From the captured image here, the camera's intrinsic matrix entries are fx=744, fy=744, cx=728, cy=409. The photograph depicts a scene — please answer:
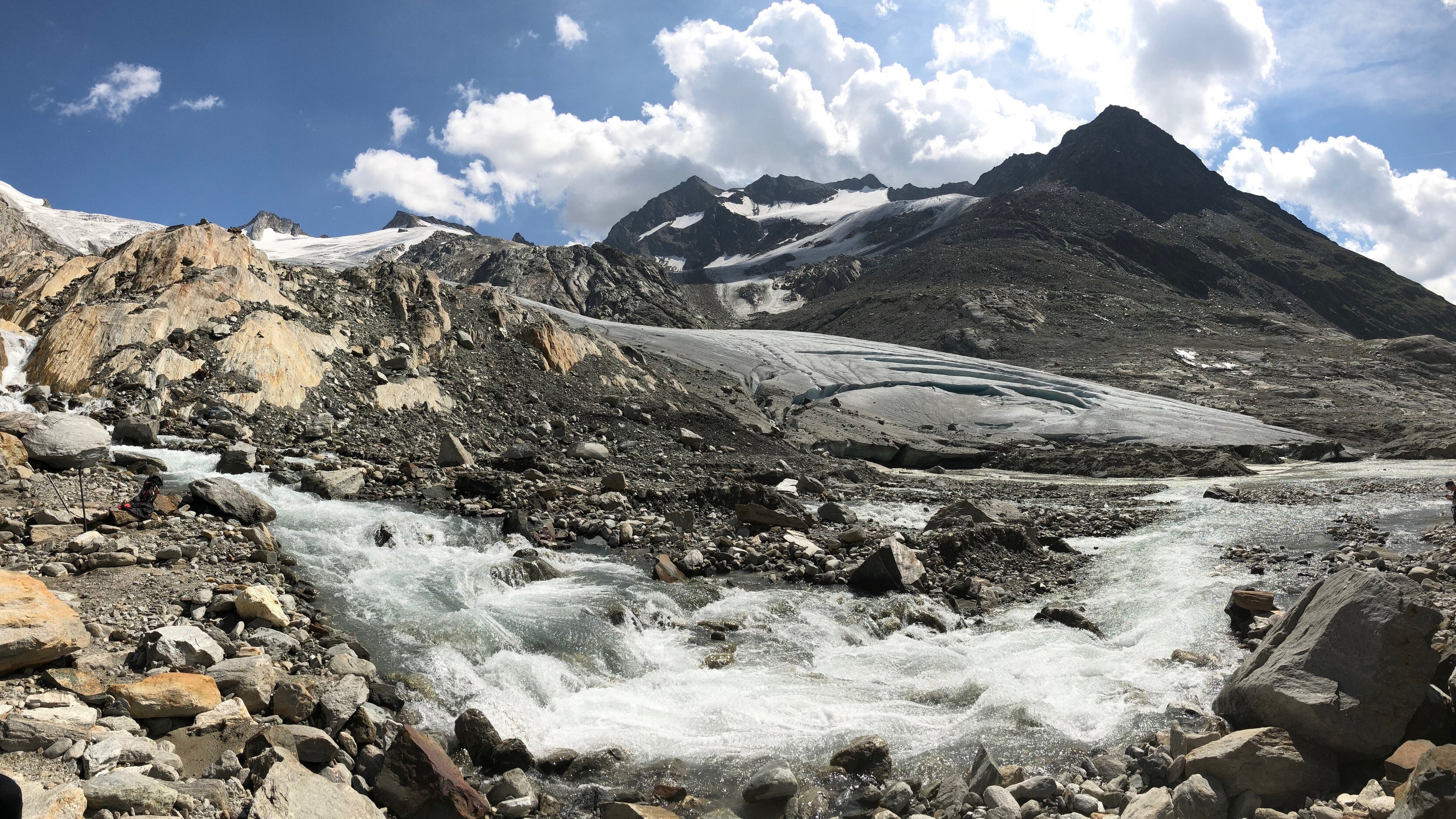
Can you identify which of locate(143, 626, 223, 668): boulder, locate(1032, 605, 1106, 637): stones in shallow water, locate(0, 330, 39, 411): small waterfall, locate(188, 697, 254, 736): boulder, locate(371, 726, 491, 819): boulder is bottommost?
locate(371, 726, 491, 819): boulder

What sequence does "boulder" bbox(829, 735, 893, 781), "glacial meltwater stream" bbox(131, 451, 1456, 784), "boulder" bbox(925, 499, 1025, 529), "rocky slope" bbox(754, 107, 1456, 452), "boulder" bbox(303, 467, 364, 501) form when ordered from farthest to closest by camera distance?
"rocky slope" bbox(754, 107, 1456, 452), "boulder" bbox(925, 499, 1025, 529), "boulder" bbox(303, 467, 364, 501), "glacial meltwater stream" bbox(131, 451, 1456, 784), "boulder" bbox(829, 735, 893, 781)

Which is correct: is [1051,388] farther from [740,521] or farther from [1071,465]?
[740,521]

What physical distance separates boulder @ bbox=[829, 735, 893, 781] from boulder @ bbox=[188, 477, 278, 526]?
7.83 metres

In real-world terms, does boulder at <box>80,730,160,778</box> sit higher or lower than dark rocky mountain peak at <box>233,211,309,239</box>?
lower

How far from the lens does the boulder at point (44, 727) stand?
4.03 meters

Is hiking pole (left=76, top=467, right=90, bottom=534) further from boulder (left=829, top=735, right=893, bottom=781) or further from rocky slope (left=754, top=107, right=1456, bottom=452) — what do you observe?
rocky slope (left=754, top=107, right=1456, bottom=452)

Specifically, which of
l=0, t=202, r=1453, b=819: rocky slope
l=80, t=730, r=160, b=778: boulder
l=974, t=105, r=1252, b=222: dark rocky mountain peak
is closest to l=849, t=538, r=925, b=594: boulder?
l=0, t=202, r=1453, b=819: rocky slope

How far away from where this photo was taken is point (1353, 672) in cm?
521

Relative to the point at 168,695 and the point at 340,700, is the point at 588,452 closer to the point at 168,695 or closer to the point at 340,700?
the point at 340,700

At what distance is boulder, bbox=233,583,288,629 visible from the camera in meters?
6.57

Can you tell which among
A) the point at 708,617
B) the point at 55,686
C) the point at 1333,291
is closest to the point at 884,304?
the point at 1333,291

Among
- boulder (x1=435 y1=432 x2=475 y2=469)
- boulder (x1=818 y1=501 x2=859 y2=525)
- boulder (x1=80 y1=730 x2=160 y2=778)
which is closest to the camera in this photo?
boulder (x1=80 y1=730 x2=160 y2=778)

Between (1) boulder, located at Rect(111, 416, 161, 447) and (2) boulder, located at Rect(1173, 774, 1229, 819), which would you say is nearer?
(2) boulder, located at Rect(1173, 774, 1229, 819)

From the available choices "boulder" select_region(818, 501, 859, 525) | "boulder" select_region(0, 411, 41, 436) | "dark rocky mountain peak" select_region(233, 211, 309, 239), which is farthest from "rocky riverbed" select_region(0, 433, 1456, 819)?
"dark rocky mountain peak" select_region(233, 211, 309, 239)
